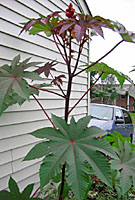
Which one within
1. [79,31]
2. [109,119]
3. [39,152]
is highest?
[79,31]

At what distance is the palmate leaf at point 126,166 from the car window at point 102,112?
3.21m

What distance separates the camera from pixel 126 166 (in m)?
1.12

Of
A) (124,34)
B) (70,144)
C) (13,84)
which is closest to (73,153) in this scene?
(70,144)

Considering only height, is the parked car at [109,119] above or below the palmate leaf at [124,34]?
below

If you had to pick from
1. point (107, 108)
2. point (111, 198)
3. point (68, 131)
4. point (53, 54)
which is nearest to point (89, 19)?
point (68, 131)

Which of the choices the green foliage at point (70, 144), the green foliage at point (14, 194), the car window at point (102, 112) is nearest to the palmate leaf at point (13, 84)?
the green foliage at point (70, 144)

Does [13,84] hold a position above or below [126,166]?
above

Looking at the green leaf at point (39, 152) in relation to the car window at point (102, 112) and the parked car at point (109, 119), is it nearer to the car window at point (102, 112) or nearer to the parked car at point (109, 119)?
the parked car at point (109, 119)

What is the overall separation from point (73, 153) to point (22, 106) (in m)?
1.01

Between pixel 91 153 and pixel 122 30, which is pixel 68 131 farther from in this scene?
pixel 122 30

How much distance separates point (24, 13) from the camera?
5.41 feet

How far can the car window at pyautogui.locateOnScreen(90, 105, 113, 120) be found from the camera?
446 cm

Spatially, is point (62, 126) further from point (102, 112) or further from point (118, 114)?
point (118, 114)

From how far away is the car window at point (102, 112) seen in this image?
4.46 meters
